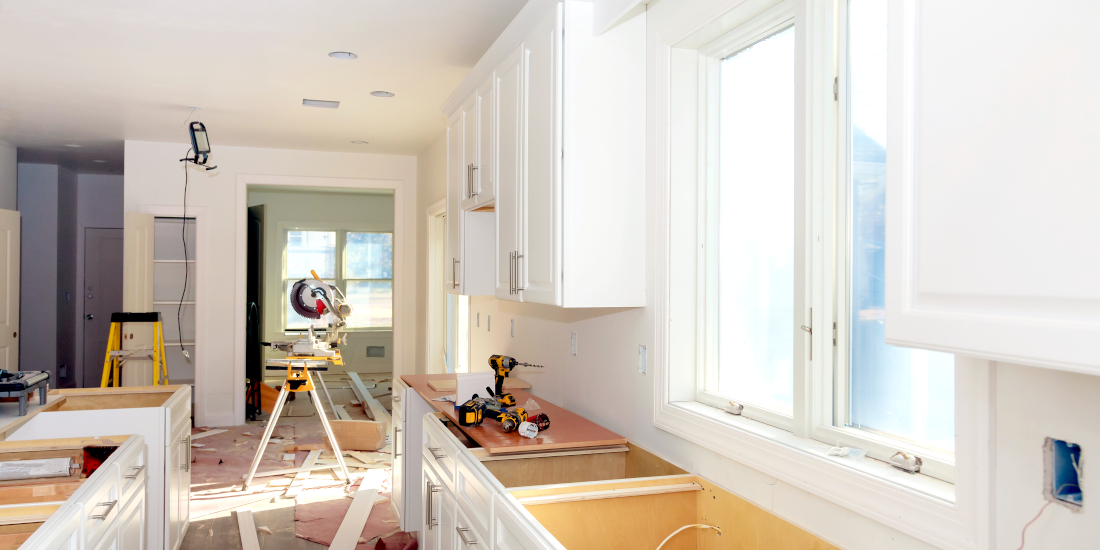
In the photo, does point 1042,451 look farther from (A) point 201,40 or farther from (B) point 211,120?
(B) point 211,120

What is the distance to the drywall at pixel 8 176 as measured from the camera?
595cm

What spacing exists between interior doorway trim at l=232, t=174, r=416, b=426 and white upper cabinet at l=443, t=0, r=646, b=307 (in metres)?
4.45

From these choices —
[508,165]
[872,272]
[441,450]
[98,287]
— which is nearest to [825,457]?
[872,272]

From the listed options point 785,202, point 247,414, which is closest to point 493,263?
point 785,202

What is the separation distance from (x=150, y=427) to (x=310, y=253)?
262 inches

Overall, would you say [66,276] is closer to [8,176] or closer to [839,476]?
[8,176]

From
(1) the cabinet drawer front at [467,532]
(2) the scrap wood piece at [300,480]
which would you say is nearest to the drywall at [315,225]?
(2) the scrap wood piece at [300,480]

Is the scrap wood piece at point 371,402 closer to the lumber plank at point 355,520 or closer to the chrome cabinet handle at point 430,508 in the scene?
the lumber plank at point 355,520

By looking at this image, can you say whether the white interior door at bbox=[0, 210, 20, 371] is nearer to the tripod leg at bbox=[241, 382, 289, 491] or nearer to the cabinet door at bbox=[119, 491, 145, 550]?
the tripod leg at bbox=[241, 382, 289, 491]

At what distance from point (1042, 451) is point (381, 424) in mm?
4904

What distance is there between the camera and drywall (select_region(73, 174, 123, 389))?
749cm

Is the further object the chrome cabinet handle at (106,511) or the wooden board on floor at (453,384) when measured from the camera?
the wooden board on floor at (453,384)

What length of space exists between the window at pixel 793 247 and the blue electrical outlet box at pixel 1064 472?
0.83ft

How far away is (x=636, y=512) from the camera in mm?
1968
